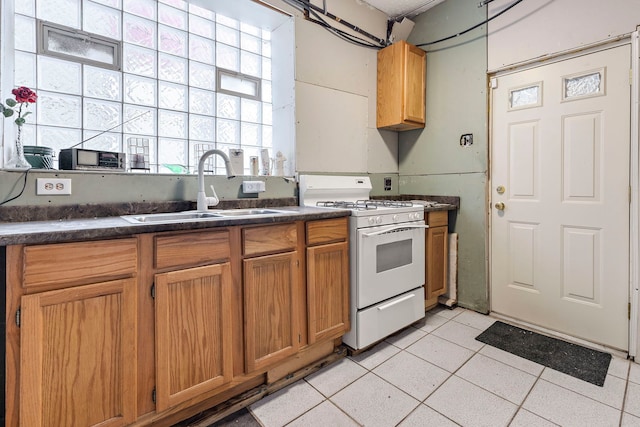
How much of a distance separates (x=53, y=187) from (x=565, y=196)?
316cm

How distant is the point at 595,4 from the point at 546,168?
1087 mm

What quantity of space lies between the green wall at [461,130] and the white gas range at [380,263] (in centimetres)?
62

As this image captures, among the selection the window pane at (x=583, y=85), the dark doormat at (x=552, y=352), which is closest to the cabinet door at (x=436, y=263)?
the dark doormat at (x=552, y=352)

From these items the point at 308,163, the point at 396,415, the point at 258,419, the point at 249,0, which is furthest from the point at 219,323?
the point at 249,0

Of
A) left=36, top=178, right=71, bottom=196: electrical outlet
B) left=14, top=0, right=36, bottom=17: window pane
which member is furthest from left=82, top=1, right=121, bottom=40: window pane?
left=36, top=178, right=71, bottom=196: electrical outlet

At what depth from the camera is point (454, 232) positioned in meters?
2.88

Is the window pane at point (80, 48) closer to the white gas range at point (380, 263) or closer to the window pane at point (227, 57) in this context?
the window pane at point (227, 57)

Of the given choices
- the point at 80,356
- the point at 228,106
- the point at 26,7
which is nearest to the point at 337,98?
the point at 228,106

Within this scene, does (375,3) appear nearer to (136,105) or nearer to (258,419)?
(136,105)

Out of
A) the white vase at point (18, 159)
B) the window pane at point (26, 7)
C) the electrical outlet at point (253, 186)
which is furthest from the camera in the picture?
the electrical outlet at point (253, 186)

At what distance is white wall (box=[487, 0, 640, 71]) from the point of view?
1993 millimetres

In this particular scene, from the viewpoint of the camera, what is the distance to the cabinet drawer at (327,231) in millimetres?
1824

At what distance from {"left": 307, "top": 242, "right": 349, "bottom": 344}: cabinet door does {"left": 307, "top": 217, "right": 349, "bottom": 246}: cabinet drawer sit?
0.04 m

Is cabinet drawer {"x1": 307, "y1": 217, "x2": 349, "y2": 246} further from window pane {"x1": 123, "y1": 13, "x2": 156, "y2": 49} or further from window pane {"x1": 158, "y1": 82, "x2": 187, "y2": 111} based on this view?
window pane {"x1": 123, "y1": 13, "x2": 156, "y2": 49}
